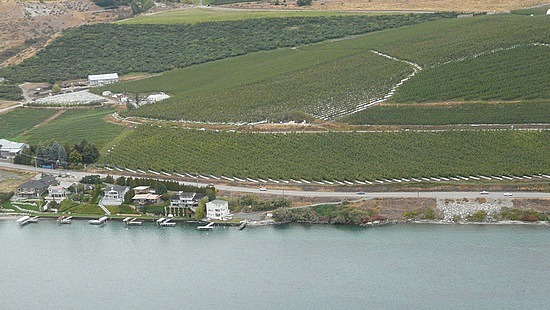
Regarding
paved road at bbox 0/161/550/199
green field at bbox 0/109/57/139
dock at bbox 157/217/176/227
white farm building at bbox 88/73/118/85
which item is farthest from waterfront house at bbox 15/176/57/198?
white farm building at bbox 88/73/118/85

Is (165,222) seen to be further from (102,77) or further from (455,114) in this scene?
(102,77)

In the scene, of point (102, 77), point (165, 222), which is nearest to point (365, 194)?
point (165, 222)

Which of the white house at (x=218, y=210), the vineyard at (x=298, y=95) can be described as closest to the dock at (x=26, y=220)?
the white house at (x=218, y=210)

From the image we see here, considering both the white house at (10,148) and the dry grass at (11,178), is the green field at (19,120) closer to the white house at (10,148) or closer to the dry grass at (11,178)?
the white house at (10,148)

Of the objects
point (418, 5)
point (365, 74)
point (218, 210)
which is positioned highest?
point (418, 5)

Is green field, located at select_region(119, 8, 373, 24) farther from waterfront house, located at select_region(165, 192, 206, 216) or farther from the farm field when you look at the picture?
waterfront house, located at select_region(165, 192, 206, 216)
